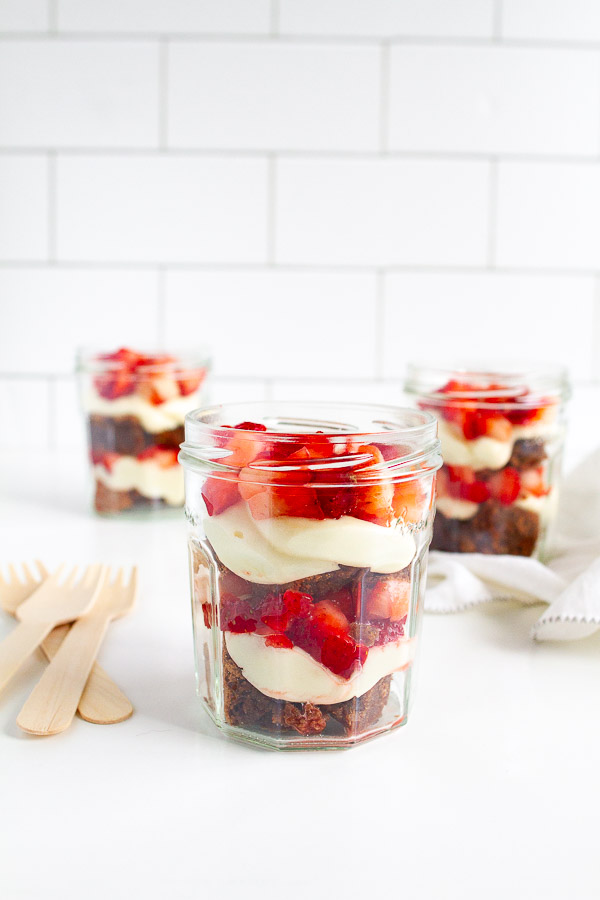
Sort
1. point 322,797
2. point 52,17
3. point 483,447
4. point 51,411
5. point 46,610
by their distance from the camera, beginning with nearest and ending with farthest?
point 322,797 < point 46,610 < point 483,447 < point 52,17 < point 51,411

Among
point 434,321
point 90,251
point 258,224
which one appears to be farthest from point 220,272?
point 434,321

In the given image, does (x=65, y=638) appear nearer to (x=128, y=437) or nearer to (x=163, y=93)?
(x=128, y=437)

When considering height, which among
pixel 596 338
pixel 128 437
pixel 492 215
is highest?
pixel 492 215

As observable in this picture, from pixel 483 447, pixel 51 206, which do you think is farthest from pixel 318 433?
pixel 51 206

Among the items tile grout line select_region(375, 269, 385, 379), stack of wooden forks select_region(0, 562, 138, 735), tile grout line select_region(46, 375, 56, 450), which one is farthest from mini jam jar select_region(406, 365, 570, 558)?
tile grout line select_region(46, 375, 56, 450)

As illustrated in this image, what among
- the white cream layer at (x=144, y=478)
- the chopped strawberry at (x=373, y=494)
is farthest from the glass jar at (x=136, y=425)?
the chopped strawberry at (x=373, y=494)

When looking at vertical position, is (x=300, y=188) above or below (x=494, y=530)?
above

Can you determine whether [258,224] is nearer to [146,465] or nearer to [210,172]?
[210,172]
